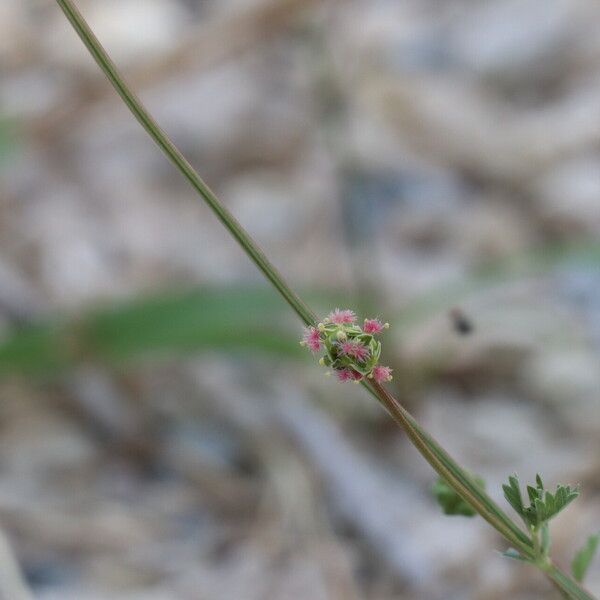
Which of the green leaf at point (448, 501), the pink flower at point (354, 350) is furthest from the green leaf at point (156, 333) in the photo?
the pink flower at point (354, 350)

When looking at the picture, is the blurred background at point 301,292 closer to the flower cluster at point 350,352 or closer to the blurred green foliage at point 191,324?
the blurred green foliage at point 191,324

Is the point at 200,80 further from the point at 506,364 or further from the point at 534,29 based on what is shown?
the point at 506,364

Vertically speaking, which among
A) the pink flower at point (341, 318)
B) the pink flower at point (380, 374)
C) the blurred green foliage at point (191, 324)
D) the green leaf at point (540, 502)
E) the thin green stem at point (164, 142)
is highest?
the blurred green foliage at point (191, 324)

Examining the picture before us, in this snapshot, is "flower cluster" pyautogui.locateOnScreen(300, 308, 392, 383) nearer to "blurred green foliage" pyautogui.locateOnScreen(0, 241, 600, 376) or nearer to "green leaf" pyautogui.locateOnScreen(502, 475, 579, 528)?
"green leaf" pyautogui.locateOnScreen(502, 475, 579, 528)

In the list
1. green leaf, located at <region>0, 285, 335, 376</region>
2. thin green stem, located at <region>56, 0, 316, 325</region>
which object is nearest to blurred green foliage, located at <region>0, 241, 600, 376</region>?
green leaf, located at <region>0, 285, 335, 376</region>

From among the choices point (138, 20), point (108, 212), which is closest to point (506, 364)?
point (108, 212)

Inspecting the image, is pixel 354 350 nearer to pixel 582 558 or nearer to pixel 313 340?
pixel 313 340
